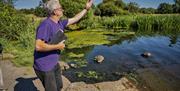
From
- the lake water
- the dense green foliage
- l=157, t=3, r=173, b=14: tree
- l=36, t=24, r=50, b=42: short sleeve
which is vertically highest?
l=36, t=24, r=50, b=42: short sleeve

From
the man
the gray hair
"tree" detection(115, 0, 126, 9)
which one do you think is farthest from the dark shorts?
"tree" detection(115, 0, 126, 9)

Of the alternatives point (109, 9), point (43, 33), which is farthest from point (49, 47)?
point (109, 9)

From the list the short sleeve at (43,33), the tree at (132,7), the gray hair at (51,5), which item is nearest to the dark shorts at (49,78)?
the short sleeve at (43,33)

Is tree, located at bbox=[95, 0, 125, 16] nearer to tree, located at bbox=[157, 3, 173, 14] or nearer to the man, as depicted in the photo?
tree, located at bbox=[157, 3, 173, 14]

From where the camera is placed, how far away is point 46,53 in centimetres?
469

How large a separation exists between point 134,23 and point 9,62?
82.4ft

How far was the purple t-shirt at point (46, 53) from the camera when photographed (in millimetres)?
4492

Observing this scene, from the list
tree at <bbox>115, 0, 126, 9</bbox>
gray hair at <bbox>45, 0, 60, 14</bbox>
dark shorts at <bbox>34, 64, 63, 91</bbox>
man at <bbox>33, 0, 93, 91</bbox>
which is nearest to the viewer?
man at <bbox>33, 0, 93, 91</bbox>

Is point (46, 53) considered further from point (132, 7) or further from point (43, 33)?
point (132, 7)

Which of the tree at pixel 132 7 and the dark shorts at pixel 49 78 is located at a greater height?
the dark shorts at pixel 49 78

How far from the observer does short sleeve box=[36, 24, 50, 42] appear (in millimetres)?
4445

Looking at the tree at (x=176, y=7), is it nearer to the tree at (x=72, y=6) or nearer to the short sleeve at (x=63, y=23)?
the tree at (x=72, y=6)

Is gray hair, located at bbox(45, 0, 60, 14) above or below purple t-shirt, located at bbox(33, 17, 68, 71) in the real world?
above

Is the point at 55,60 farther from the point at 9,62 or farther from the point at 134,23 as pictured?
the point at 134,23
